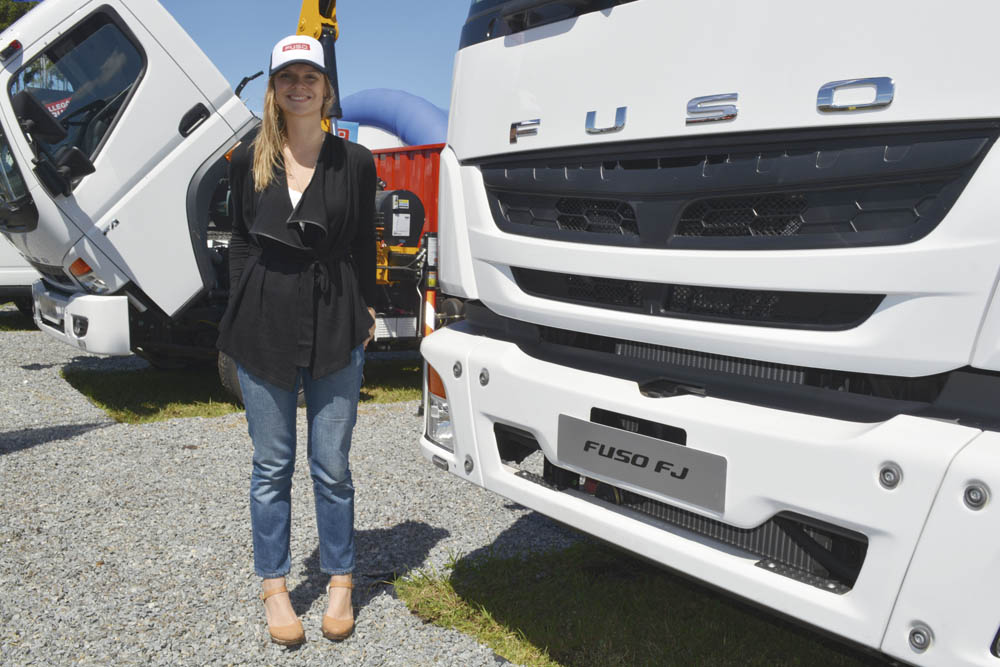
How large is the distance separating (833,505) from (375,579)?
2.14 m

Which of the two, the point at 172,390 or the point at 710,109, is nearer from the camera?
the point at 710,109

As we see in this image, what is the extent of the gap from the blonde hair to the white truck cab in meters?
3.13

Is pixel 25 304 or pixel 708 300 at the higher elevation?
pixel 708 300

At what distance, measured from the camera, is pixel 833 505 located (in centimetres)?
164

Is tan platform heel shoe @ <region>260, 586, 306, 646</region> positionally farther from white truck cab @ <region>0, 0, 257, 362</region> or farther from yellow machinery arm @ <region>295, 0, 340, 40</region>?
yellow machinery arm @ <region>295, 0, 340, 40</region>

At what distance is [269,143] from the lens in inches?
103

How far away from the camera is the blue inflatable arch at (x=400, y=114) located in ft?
68.0

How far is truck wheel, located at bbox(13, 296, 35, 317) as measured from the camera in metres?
10.6

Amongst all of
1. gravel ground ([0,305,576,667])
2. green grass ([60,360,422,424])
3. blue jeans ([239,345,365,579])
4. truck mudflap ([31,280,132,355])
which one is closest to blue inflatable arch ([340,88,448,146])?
green grass ([60,360,422,424])

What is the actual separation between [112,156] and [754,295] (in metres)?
4.96

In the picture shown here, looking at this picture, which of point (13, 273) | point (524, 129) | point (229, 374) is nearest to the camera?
point (524, 129)

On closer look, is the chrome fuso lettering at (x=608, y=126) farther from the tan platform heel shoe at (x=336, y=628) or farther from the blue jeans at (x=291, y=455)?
the tan platform heel shoe at (x=336, y=628)

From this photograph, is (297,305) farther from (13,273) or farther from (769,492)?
(13,273)

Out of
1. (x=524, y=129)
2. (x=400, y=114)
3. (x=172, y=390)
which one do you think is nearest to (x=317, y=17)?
(x=172, y=390)
